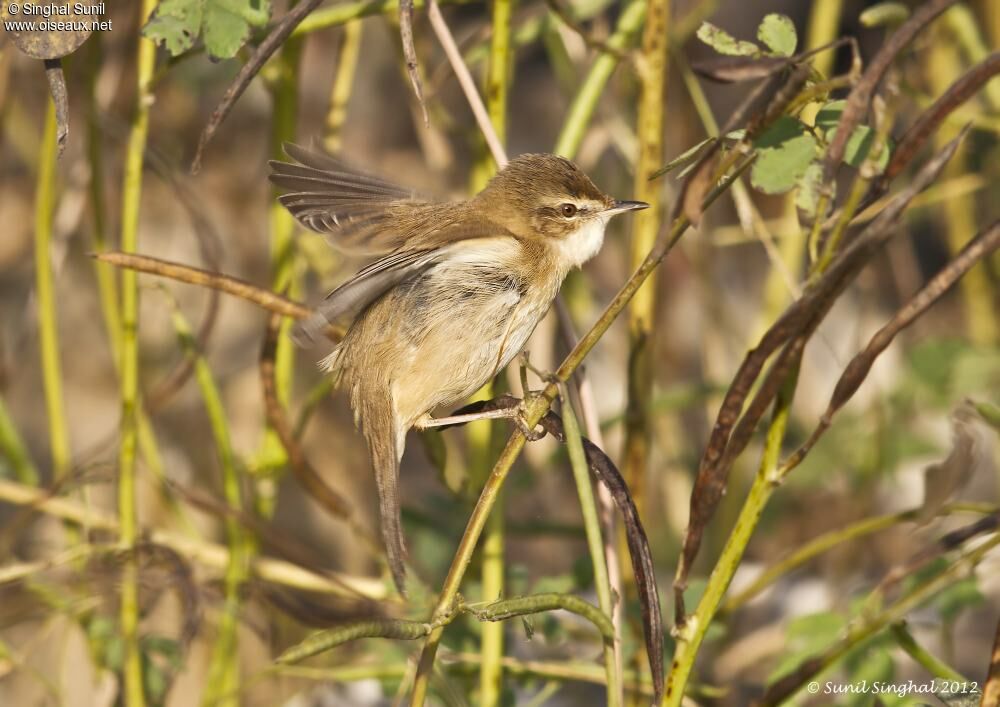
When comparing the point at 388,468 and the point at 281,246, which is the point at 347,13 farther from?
the point at 388,468

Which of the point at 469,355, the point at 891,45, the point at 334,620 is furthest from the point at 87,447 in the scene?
the point at 891,45

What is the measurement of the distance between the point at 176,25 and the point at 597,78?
807 millimetres

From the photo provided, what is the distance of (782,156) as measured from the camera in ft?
4.20

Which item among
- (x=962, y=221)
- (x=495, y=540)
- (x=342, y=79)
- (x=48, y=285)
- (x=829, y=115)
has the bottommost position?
(x=495, y=540)

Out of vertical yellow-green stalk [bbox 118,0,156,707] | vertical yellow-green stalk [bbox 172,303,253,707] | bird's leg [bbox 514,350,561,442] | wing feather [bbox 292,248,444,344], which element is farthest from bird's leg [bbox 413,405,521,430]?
vertical yellow-green stalk [bbox 118,0,156,707]

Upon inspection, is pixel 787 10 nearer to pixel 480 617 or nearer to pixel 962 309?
pixel 962 309

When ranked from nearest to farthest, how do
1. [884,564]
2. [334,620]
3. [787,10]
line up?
[334,620], [884,564], [787,10]

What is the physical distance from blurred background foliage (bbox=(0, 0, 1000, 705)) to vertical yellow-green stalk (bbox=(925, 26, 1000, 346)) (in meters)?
0.01

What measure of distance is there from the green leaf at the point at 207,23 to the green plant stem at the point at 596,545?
0.69m

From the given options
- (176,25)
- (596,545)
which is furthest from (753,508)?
(176,25)

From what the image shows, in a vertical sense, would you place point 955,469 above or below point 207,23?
below

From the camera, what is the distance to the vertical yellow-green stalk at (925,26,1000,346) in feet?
10.5

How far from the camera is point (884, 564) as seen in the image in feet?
10.5

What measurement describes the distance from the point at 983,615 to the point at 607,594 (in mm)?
2427
